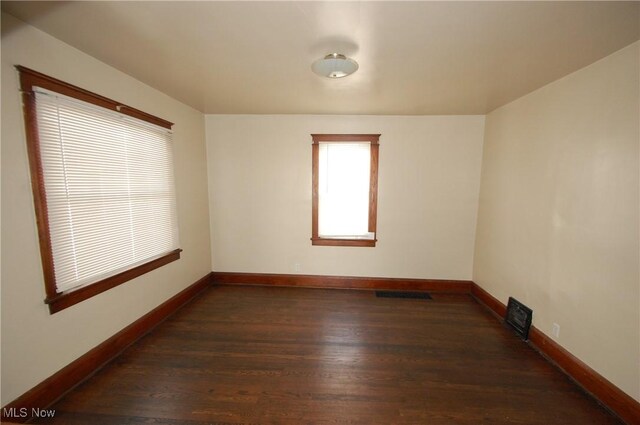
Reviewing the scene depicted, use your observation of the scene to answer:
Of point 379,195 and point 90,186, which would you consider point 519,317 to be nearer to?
point 379,195

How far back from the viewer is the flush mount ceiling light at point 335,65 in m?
1.73

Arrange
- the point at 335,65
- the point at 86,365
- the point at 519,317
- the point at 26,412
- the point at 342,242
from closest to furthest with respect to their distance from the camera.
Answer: the point at 26,412, the point at 335,65, the point at 86,365, the point at 519,317, the point at 342,242

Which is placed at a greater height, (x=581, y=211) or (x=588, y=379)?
(x=581, y=211)

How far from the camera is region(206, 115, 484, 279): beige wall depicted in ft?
10.9

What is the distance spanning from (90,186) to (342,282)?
9.81 ft

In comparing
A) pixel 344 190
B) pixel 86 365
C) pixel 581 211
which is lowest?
pixel 86 365

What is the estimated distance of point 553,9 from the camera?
50.7 inches

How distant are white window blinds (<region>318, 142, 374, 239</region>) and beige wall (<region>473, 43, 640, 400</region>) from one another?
1.66 metres

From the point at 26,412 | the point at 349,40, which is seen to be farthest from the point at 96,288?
the point at 349,40

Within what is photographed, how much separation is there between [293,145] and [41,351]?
9.88 feet

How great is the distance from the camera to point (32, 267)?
154 centimetres

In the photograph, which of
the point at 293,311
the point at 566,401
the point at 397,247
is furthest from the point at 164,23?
the point at 566,401

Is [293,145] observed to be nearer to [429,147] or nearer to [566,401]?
[429,147]

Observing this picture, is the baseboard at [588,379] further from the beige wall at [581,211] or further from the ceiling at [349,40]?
the ceiling at [349,40]
